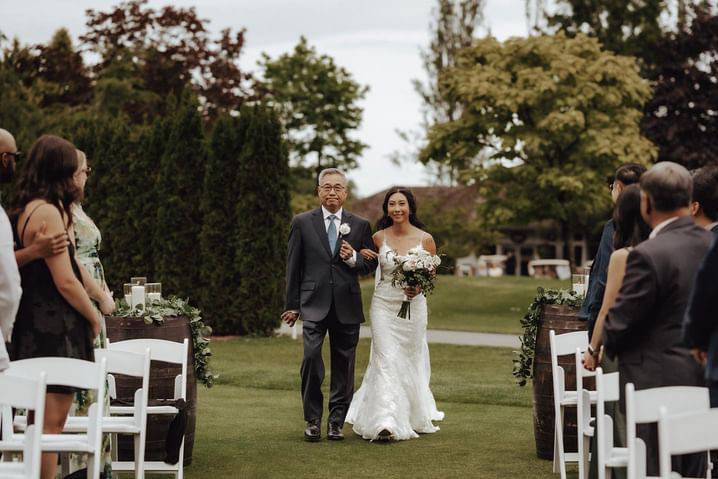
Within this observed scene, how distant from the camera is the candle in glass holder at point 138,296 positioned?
8766mm

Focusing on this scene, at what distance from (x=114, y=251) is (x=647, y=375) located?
1713cm

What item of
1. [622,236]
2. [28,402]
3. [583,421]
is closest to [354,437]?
[583,421]

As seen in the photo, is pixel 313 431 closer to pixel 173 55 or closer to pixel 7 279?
pixel 7 279

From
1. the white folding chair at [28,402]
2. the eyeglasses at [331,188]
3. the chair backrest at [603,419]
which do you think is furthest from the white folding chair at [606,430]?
the eyeglasses at [331,188]

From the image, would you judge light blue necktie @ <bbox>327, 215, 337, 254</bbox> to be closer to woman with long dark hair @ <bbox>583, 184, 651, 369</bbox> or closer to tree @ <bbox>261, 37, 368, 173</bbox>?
woman with long dark hair @ <bbox>583, 184, 651, 369</bbox>

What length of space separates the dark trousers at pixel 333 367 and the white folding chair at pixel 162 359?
214 cm

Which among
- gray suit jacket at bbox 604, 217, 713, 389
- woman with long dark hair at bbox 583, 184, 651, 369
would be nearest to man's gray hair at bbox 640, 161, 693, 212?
gray suit jacket at bbox 604, 217, 713, 389

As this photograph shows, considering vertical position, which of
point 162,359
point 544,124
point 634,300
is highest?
point 544,124

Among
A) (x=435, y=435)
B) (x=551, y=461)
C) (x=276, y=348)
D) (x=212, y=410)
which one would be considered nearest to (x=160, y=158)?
(x=276, y=348)

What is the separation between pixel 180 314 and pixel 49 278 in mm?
2533

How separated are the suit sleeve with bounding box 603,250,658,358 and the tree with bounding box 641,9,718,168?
31603 millimetres

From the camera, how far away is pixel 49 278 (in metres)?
6.30

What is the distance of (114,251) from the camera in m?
21.7

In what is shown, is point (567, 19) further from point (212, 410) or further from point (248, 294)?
point (212, 410)
